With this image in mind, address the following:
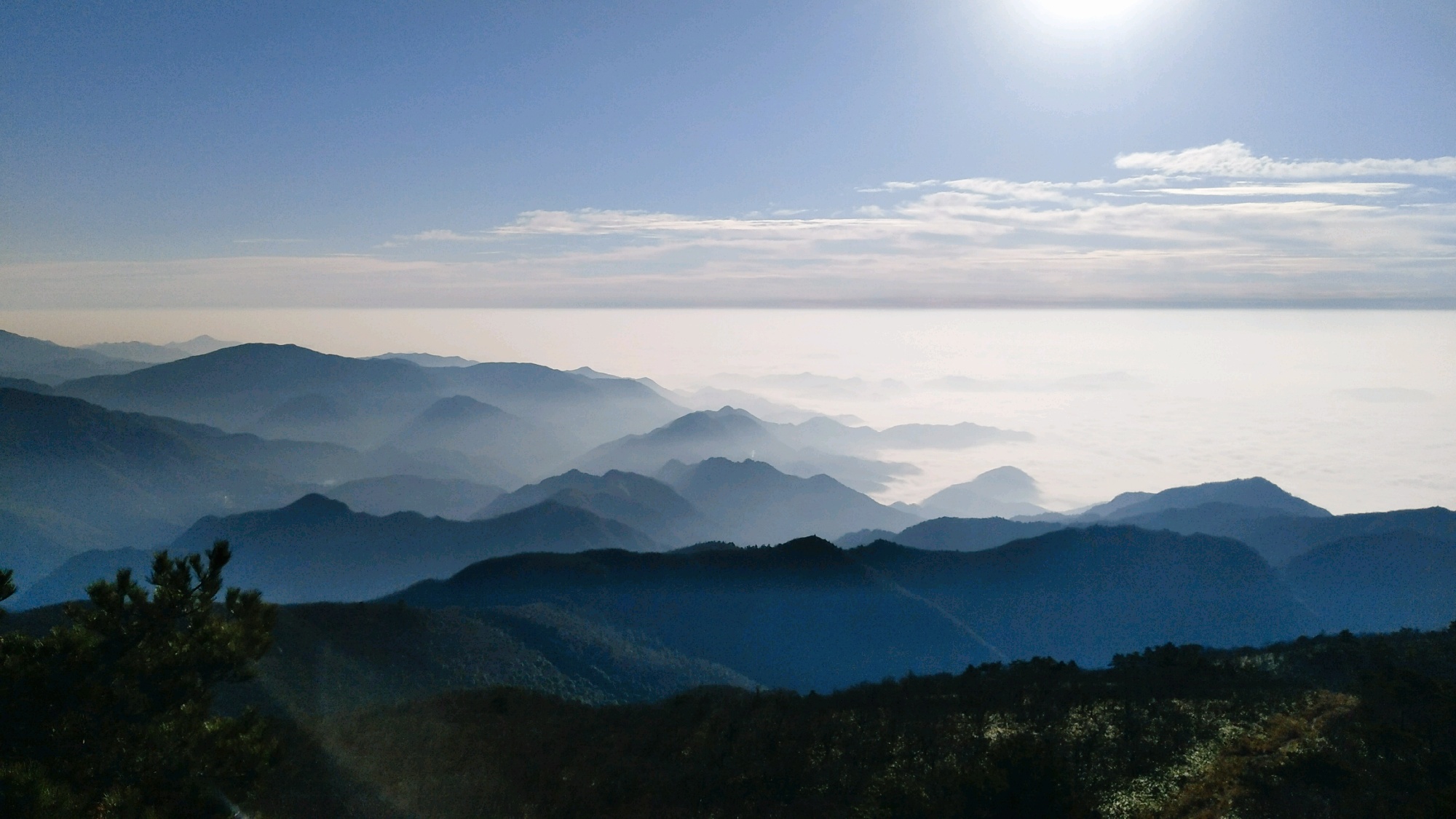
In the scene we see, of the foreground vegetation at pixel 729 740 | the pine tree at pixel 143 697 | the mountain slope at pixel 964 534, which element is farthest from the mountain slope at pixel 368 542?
the pine tree at pixel 143 697

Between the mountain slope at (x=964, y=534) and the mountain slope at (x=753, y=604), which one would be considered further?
the mountain slope at (x=964, y=534)

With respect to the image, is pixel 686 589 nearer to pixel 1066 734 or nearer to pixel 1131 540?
pixel 1066 734

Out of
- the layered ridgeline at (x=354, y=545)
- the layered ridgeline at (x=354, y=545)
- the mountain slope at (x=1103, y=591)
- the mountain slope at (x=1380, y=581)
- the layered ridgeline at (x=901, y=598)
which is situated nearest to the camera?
the layered ridgeline at (x=901, y=598)

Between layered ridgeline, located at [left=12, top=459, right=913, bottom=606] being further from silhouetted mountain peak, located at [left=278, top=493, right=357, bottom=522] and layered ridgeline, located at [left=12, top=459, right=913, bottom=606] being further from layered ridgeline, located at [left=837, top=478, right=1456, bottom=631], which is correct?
layered ridgeline, located at [left=837, top=478, right=1456, bottom=631]

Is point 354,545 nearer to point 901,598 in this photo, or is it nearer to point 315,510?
point 315,510

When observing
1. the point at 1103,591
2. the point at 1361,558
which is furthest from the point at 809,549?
the point at 1361,558

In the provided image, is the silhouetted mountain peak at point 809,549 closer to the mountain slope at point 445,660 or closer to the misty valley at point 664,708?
the misty valley at point 664,708

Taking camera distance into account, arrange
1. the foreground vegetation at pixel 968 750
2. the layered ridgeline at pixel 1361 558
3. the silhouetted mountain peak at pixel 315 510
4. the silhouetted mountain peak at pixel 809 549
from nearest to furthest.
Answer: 1. the foreground vegetation at pixel 968 750
2. the silhouetted mountain peak at pixel 809 549
3. the layered ridgeline at pixel 1361 558
4. the silhouetted mountain peak at pixel 315 510

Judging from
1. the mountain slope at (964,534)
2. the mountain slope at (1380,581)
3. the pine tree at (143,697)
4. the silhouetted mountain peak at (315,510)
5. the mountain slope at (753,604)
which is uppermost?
the pine tree at (143,697)
